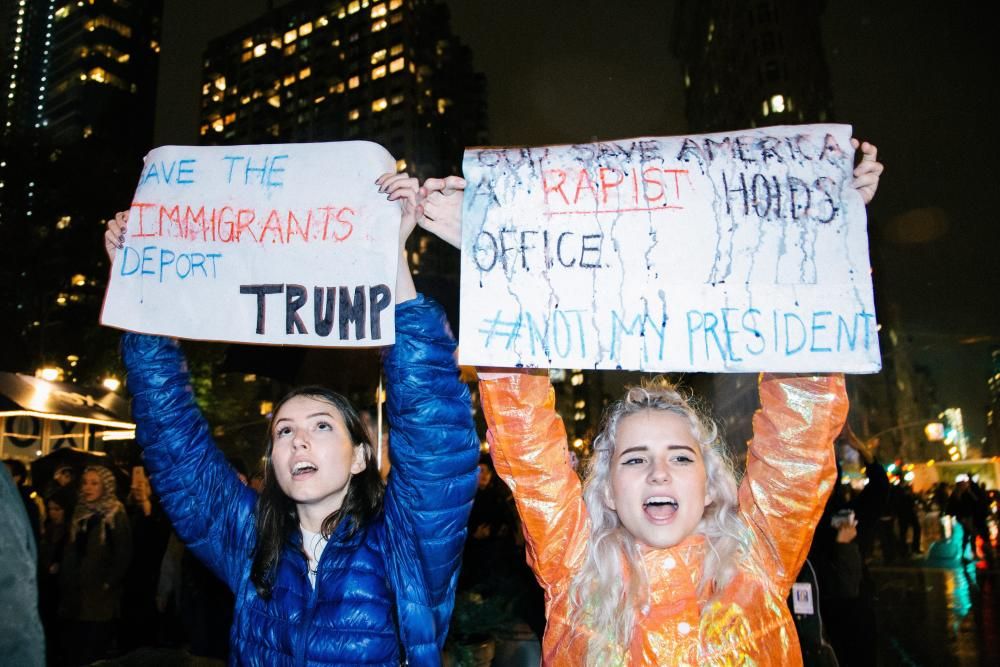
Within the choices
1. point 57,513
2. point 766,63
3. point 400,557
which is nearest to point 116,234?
point 400,557

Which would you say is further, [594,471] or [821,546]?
[821,546]

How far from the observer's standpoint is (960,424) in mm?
91438

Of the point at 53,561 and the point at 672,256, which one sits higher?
the point at 672,256

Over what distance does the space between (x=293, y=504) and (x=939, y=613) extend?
10430 mm

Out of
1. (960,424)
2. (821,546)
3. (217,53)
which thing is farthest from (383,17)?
(821,546)

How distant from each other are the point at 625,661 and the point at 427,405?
3.16 feet

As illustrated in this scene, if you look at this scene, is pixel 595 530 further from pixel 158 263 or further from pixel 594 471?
pixel 158 263

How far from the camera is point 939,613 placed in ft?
32.7

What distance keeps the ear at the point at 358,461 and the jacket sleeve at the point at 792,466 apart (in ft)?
4.39

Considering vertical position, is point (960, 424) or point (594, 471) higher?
point (960, 424)

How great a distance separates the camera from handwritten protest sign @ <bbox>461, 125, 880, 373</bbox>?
228 centimetres

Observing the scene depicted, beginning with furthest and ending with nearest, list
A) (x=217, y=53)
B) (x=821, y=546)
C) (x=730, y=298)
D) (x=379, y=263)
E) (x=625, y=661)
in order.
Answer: (x=217, y=53) → (x=821, y=546) → (x=379, y=263) → (x=730, y=298) → (x=625, y=661)

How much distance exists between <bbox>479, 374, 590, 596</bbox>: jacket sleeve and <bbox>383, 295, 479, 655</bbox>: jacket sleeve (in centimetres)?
10

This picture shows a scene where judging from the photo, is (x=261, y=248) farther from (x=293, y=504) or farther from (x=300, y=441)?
(x=293, y=504)
